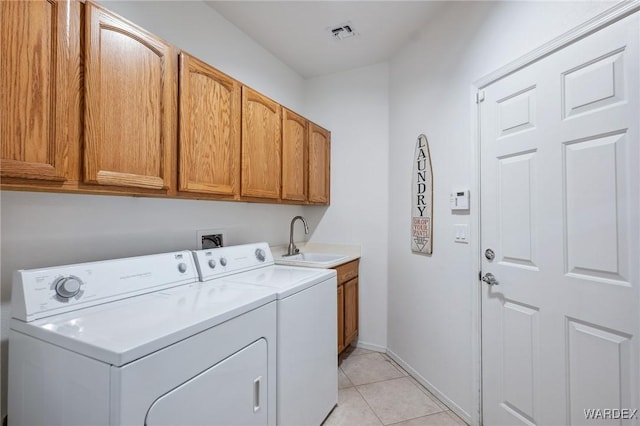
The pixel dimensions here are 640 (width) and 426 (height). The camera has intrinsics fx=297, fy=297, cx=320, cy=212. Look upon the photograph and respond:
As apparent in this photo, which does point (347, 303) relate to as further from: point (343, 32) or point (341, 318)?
point (343, 32)

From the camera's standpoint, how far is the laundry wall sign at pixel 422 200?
2248 mm

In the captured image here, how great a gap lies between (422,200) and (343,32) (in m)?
1.51

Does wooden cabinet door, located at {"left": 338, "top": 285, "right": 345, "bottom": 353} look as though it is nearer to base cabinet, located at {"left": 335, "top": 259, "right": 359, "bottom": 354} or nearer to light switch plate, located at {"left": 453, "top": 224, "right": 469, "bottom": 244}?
base cabinet, located at {"left": 335, "top": 259, "right": 359, "bottom": 354}

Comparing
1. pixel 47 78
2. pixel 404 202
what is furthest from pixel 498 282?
pixel 47 78

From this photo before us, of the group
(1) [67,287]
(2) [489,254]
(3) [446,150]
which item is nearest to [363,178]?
(3) [446,150]

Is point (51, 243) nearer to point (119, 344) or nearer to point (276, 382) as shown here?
point (119, 344)

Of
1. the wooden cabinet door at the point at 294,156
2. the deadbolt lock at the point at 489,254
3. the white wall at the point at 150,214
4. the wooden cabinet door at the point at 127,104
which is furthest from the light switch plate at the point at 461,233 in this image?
the wooden cabinet door at the point at 127,104

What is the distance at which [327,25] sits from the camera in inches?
92.6

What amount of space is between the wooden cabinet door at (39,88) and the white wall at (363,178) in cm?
229

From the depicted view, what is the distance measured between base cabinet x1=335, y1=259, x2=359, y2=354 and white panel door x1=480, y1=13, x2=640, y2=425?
3.65 ft

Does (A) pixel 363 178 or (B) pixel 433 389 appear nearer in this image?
(B) pixel 433 389

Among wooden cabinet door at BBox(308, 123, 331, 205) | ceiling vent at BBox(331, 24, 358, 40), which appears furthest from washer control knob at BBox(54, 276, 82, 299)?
ceiling vent at BBox(331, 24, 358, 40)

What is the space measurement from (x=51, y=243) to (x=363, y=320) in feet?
8.23

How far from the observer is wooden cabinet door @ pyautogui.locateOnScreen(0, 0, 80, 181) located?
36.6 inches
